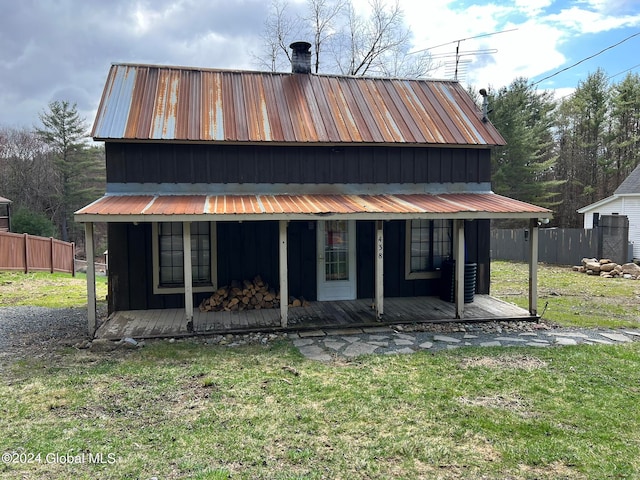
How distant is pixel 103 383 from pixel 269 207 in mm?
3622

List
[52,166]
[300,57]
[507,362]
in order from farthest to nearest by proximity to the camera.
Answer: [52,166]
[300,57]
[507,362]

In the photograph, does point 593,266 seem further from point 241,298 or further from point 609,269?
point 241,298

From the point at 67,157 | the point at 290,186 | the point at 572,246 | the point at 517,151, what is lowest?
the point at 572,246

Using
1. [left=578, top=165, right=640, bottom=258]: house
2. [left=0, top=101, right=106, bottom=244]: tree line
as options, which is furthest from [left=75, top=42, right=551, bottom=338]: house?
[left=0, top=101, right=106, bottom=244]: tree line

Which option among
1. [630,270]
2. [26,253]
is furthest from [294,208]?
[26,253]

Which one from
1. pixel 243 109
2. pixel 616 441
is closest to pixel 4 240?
pixel 243 109

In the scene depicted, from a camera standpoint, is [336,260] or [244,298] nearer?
[244,298]

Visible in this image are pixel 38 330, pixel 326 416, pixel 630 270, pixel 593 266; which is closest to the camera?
pixel 326 416

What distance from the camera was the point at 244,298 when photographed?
882cm

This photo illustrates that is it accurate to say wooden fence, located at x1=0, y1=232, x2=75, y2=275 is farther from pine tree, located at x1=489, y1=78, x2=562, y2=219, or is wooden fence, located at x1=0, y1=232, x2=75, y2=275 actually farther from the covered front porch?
pine tree, located at x1=489, y1=78, x2=562, y2=219

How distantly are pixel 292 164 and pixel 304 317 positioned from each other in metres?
3.09

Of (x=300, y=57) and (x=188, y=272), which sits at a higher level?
(x=300, y=57)

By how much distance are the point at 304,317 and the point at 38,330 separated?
4737 mm

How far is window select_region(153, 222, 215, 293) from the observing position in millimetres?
8758
